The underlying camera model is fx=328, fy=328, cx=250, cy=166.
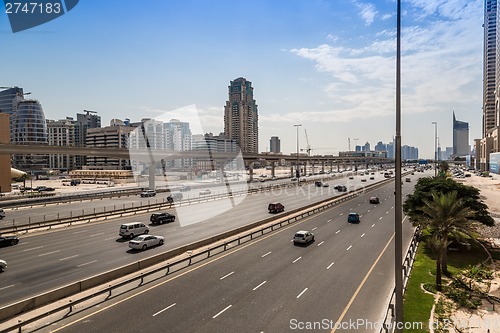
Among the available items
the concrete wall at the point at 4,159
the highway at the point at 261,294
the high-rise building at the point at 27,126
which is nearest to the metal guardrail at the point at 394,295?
the highway at the point at 261,294

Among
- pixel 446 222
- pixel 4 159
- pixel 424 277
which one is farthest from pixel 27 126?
pixel 446 222

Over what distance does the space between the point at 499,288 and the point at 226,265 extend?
17178mm

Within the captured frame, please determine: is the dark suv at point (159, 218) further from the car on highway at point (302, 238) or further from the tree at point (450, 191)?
the tree at point (450, 191)

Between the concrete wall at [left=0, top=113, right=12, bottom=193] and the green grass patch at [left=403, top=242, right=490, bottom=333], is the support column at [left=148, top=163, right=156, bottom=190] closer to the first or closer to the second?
the concrete wall at [left=0, top=113, right=12, bottom=193]

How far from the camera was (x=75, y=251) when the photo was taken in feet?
89.3

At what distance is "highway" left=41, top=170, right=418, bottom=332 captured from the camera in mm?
14797

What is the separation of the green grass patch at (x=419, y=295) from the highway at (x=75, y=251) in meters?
18.7

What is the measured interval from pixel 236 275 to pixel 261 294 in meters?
3.47

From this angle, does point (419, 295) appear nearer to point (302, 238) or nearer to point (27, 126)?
point (302, 238)

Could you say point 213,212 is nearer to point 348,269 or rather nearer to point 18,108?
point 348,269

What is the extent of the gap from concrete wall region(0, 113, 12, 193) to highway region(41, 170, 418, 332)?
268 feet

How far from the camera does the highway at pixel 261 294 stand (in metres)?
14.8

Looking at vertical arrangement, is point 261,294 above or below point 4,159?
below

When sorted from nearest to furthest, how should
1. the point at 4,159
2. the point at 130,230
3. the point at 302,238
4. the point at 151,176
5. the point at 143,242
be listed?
the point at 143,242 → the point at 302,238 → the point at 130,230 → the point at 4,159 → the point at 151,176
